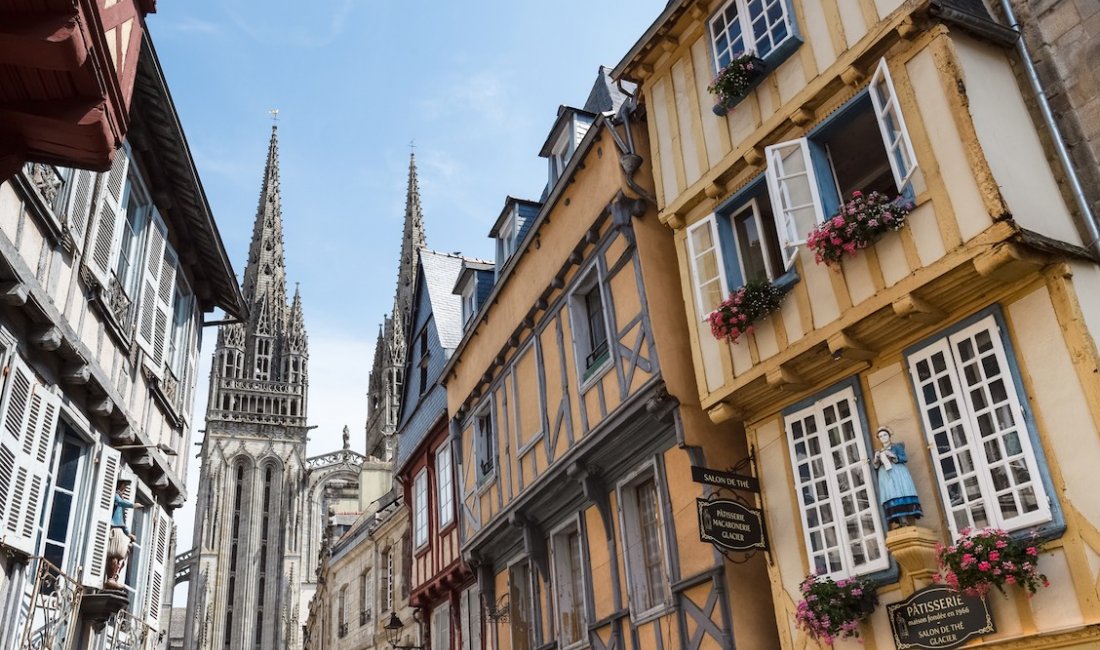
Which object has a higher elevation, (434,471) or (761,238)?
(434,471)

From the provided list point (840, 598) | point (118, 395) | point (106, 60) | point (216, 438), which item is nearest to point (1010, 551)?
point (840, 598)

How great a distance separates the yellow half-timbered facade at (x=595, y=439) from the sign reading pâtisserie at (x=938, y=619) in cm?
191

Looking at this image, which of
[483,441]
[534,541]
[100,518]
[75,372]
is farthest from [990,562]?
[483,441]

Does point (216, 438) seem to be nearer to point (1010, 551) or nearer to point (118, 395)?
point (118, 395)

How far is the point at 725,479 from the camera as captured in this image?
330 inches

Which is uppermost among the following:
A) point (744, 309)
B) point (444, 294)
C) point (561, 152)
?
point (444, 294)

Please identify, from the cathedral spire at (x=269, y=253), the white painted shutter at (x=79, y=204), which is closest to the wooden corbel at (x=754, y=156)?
the white painted shutter at (x=79, y=204)

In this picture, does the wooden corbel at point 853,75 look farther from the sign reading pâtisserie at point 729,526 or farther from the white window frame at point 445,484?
the white window frame at point 445,484

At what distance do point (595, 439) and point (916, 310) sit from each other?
4513 millimetres

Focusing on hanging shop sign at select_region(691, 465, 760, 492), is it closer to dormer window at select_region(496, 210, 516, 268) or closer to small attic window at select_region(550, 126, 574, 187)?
small attic window at select_region(550, 126, 574, 187)

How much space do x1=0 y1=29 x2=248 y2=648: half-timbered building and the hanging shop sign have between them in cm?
582

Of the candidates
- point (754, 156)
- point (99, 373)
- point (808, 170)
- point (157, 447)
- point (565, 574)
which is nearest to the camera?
point (808, 170)

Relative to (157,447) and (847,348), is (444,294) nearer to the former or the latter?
(157,447)

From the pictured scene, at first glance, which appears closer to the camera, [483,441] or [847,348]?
[847,348]
